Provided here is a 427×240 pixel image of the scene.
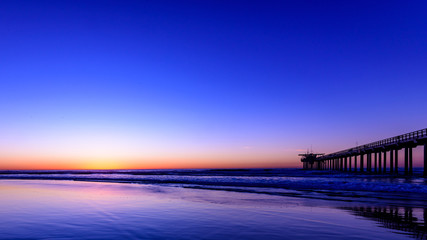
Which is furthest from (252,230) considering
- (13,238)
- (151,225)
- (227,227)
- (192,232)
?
(13,238)

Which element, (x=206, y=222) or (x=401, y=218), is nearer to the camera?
(x=206, y=222)

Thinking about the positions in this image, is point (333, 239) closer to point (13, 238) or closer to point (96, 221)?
point (96, 221)

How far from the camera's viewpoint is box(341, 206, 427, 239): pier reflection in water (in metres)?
7.50

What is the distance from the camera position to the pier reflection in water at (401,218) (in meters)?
7.50

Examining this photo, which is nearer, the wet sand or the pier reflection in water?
the wet sand

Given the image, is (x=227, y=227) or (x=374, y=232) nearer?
(x=374, y=232)

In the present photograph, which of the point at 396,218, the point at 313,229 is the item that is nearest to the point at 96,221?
the point at 313,229

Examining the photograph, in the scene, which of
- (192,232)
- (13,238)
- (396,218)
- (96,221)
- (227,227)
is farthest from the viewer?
(396,218)

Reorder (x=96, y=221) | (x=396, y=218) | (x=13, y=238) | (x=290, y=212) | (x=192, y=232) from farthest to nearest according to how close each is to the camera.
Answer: (x=290, y=212) → (x=396, y=218) → (x=96, y=221) → (x=192, y=232) → (x=13, y=238)

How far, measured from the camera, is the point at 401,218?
361 inches

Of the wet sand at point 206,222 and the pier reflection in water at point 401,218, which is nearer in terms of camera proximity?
the wet sand at point 206,222

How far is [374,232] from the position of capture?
7.28 metres

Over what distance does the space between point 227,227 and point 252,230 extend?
694 mm

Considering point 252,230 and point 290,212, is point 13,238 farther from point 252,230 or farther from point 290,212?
point 290,212
